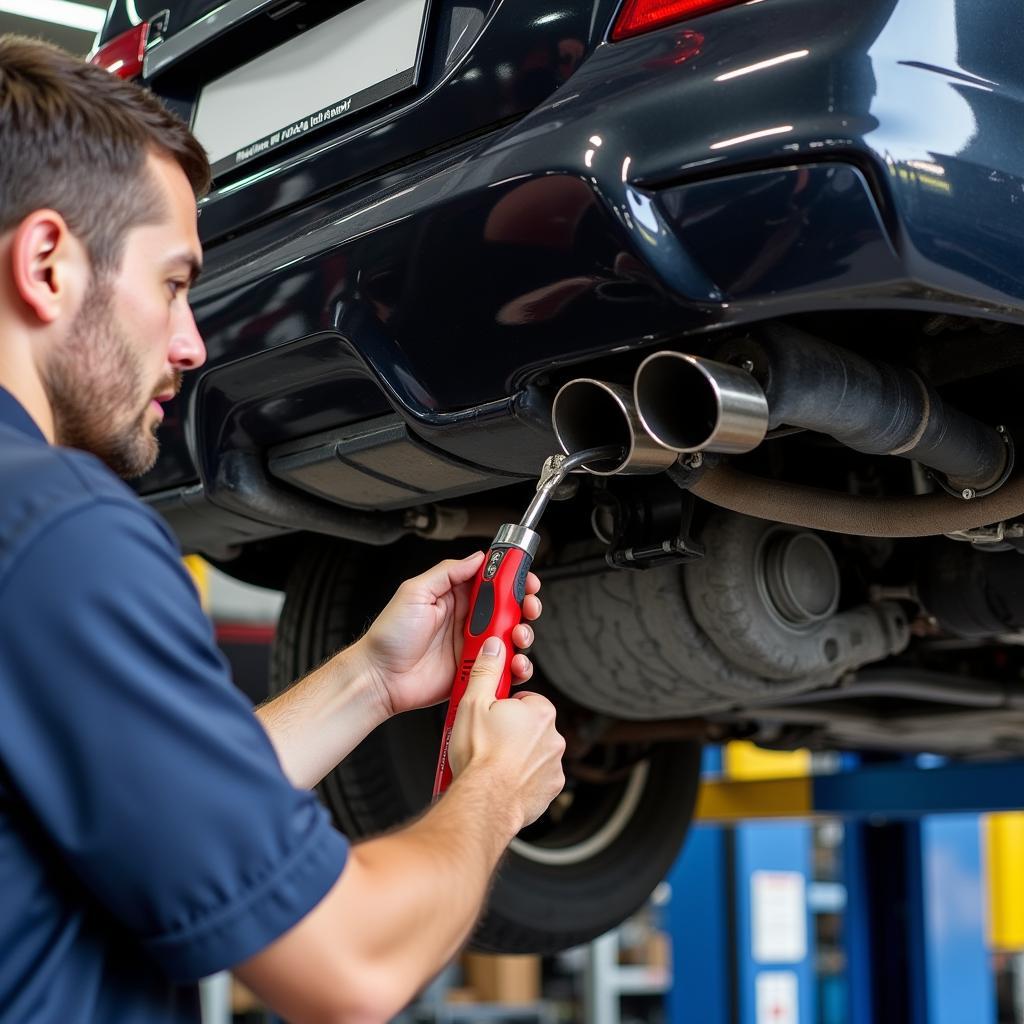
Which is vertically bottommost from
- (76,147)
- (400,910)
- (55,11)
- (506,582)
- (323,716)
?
(400,910)

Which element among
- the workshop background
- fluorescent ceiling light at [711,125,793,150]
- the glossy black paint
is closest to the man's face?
the glossy black paint

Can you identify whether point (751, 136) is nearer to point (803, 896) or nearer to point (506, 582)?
point (506, 582)

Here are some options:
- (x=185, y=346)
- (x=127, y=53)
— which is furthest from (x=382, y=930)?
(x=127, y=53)

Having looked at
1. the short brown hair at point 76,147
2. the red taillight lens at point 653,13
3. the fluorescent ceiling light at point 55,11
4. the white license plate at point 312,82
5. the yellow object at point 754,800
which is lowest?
the yellow object at point 754,800

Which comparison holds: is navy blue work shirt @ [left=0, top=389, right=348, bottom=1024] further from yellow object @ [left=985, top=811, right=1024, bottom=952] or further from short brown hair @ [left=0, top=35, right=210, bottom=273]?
yellow object @ [left=985, top=811, right=1024, bottom=952]

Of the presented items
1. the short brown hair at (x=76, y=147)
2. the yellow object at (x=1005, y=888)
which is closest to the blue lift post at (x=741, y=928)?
the yellow object at (x=1005, y=888)

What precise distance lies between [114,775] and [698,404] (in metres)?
0.60

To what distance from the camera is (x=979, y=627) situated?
1522mm

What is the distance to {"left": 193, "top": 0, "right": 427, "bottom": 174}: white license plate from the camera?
1299 mm

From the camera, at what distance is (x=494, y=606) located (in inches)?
41.5

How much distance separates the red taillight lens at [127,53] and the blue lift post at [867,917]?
2.01 metres

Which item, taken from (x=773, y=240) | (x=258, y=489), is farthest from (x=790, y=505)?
(x=258, y=489)

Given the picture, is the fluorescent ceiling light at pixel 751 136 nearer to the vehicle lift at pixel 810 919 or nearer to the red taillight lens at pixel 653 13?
the red taillight lens at pixel 653 13

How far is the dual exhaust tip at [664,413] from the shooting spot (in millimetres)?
1008
